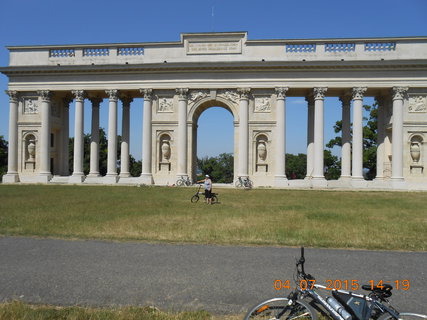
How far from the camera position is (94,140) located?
147 ft

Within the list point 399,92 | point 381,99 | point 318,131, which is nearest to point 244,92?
point 318,131

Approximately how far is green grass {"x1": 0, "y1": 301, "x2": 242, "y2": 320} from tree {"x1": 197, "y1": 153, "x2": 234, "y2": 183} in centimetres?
12033

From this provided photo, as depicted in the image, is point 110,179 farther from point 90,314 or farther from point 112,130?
point 90,314

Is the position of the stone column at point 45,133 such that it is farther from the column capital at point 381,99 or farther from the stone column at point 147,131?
the column capital at point 381,99

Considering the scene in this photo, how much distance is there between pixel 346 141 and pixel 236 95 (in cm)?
1503

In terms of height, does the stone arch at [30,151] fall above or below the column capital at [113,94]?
below

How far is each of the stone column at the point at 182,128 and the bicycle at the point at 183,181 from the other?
94 centimetres

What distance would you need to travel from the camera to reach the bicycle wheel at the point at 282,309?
4496 mm

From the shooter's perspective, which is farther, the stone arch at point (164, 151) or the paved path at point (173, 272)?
the stone arch at point (164, 151)

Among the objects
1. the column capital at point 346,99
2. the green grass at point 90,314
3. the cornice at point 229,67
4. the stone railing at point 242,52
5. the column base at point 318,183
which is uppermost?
the stone railing at point 242,52

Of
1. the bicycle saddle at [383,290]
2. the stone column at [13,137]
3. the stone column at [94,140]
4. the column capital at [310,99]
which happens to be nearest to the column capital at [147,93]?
the stone column at [94,140]

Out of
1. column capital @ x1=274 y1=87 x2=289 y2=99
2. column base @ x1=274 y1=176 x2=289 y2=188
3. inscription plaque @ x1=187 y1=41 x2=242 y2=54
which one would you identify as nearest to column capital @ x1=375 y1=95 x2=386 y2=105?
column capital @ x1=274 y1=87 x2=289 y2=99

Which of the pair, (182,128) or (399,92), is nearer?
(399,92)

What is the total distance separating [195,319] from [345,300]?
7.58ft
